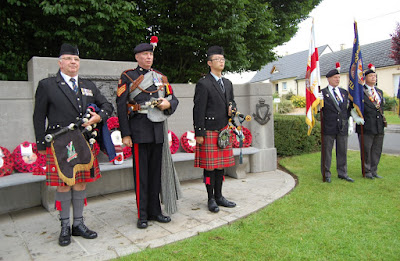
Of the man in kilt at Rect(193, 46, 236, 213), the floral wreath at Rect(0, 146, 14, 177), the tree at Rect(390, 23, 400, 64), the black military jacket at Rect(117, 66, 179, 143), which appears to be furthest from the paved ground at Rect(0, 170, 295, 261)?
the tree at Rect(390, 23, 400, 64)

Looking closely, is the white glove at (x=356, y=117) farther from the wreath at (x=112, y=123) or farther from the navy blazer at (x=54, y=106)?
the navy blazer at (x=54, y=106)

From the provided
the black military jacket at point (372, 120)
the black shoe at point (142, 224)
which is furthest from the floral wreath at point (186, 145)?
the black military jacket at point (372, 120)

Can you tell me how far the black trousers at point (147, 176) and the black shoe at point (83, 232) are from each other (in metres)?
0.55

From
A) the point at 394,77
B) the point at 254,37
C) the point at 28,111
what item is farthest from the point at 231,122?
the point at 394,77

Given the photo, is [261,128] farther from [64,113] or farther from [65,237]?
[65,237]

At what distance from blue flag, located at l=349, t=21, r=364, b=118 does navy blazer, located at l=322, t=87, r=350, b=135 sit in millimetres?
251

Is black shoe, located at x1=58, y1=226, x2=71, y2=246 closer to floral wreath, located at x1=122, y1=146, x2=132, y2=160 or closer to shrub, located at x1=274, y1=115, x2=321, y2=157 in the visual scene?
floral wreath, located at x1=122, y1=146, x2=132, y2=160

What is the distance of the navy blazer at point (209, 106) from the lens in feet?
13.5

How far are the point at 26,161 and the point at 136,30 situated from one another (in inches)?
184

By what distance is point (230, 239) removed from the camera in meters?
3.29

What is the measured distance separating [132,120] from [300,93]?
36404 mm

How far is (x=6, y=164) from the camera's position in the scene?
4.38 metres

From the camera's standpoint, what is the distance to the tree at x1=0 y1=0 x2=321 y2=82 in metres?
6.88

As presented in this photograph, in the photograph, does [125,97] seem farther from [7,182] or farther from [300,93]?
[300,93]
